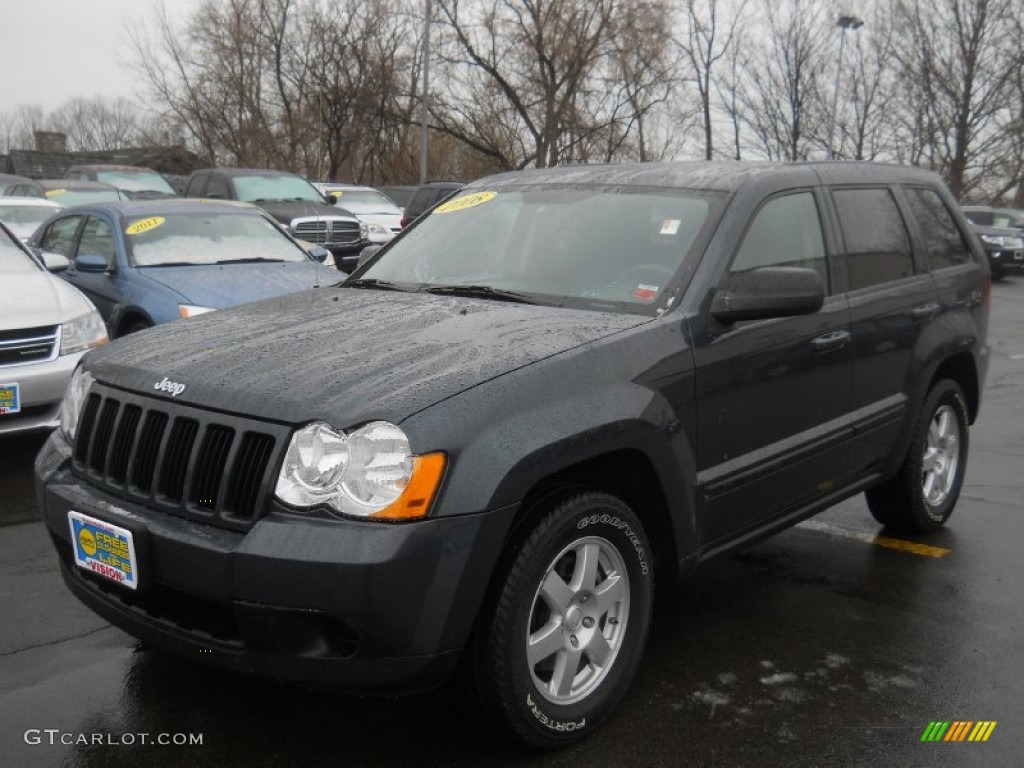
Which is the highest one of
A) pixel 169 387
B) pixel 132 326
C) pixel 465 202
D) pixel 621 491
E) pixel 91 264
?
pixel 465 202

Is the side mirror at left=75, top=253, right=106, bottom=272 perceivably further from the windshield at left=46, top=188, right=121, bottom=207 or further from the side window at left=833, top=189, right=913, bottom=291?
the windshield at left=46, top=188, right=121, bottom=207

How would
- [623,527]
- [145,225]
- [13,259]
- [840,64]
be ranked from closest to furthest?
[623,527] < [13,259] < [145,225] < [840,64]

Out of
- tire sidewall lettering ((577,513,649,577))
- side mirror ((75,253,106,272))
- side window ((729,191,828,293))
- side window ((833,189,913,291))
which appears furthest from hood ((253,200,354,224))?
tire sidewall lettering ((577,513,649,577))

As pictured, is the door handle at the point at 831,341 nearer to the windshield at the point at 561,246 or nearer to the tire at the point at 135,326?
the windshield at the point at 561,246

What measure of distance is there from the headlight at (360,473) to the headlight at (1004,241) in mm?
26008

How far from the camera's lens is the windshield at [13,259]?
7141 millimetres

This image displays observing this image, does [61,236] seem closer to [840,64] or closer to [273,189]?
[273,189]

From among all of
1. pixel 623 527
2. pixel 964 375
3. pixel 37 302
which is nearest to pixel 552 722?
pixel 623 527

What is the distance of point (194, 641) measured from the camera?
2.82 metres

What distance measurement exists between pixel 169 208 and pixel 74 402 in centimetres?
574

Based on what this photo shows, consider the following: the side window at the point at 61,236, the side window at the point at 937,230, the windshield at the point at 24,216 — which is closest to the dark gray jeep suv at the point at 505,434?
the side window at the point at 937,230

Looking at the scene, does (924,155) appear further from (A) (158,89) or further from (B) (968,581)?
(B) (968,581)

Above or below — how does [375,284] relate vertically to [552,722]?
above

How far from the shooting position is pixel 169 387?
303 cm
